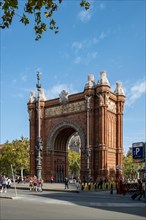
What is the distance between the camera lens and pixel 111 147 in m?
49.6

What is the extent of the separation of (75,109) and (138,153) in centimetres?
2707

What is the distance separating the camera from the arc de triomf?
47469mm

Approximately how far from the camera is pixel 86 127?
4950cm

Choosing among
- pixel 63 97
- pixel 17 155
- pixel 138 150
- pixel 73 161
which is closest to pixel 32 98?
pixel 63 97

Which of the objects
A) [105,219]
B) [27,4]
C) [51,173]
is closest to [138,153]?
[105,219]

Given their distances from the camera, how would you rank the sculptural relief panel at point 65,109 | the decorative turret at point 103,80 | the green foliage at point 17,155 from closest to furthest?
1. the decorative turret at point 103,80
2. the sculptural relief panel at point 65,109
3. the green foliage at point 17,155

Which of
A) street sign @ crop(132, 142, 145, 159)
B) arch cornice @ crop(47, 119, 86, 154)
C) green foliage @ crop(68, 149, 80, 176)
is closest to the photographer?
street sign @ crop(132, 142, 145, 159)

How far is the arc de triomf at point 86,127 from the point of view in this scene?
4747cm

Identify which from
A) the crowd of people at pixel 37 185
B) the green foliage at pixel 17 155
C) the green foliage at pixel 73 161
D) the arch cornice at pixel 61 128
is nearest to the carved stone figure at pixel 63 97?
the arch cornice at pixel 61 128

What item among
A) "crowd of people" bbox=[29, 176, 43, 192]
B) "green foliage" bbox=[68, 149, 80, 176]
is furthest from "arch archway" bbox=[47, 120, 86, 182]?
"green foliage" bbox=[68, 149, 80, 176]

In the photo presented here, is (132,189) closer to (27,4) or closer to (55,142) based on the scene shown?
(55,142)

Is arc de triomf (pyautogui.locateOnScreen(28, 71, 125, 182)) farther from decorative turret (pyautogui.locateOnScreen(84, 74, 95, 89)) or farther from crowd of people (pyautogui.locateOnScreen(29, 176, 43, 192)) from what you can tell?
crowd of people (pyautogui.locateOnScreen(29, 176, 43, 192))

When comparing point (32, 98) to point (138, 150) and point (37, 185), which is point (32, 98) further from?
point (138, 150)

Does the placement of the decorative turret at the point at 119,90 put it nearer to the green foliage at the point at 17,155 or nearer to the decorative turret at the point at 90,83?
the decorative turret at the point at 90,83
